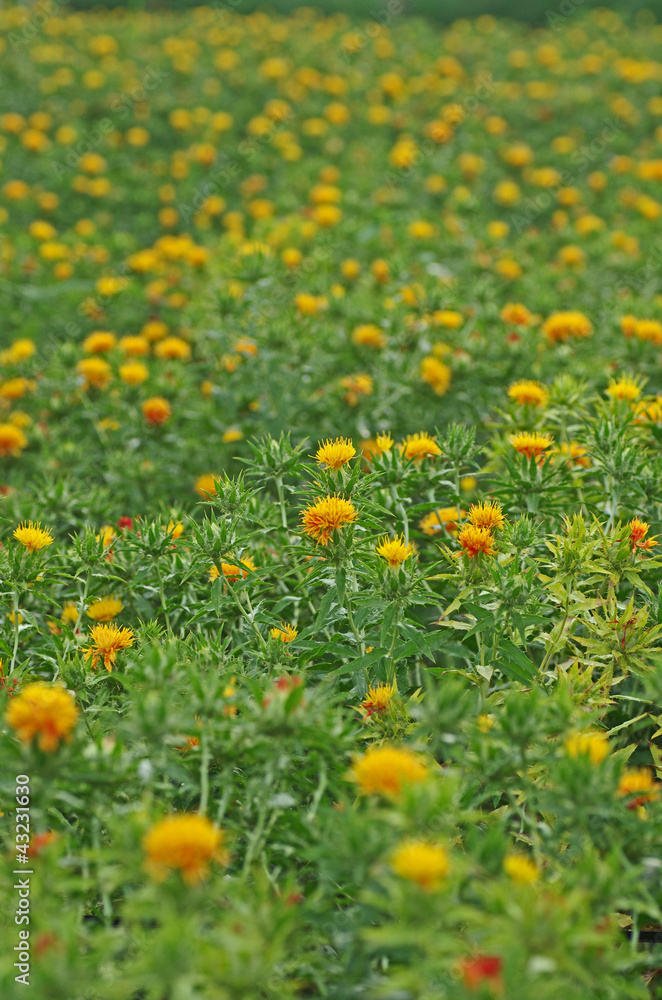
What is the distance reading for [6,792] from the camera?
1.75m

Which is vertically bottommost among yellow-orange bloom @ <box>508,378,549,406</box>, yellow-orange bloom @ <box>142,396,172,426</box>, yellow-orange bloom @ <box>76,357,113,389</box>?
yellow-orange bloom @ <box>508,378,549,406</box>

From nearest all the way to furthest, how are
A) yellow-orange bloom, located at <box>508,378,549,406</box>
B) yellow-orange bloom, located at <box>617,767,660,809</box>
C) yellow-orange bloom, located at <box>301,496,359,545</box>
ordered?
yellow-orange bloom, located at <box>617,767,660,809</box> → yellow-orange bloom, located at <box>301,496,359,545</box> → yellow-orange bloom, located at <box>508,378,549,406</box>

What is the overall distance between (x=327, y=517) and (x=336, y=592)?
0.23 m

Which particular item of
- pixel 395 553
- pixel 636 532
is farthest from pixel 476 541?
pixel 636 532

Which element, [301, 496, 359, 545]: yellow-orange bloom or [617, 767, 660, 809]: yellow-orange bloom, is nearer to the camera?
[617, 767, 660, 809]: yellow-orange bloom

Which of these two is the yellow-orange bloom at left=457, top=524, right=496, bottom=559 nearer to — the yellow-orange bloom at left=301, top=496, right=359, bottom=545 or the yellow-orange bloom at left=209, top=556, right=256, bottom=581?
the yellow-orange bloom at left=301, top=496, right=359, bottom=545

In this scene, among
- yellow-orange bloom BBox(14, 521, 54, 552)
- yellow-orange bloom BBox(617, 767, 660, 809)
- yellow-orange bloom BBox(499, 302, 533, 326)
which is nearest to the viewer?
yellow-orange bloom BBox(617, 767, 660, 809)

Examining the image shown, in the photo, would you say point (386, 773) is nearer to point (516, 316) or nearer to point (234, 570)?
point (234, 570)

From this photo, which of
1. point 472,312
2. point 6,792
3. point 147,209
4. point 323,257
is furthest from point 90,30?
point 6,792

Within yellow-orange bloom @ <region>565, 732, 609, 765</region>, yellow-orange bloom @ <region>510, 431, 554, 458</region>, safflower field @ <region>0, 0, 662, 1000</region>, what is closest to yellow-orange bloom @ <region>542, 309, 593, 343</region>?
safflower field @ <region>0, 0, 662, 1000</region>

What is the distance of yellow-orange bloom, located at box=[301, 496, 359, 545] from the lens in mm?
2127

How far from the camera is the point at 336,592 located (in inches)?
88.3

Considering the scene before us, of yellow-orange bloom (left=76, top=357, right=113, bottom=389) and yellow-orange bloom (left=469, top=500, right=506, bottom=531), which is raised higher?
yellow-orange bloom (left=76, top=357, right=113, bottom=389)

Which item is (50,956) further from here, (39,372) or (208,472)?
(39,372)
